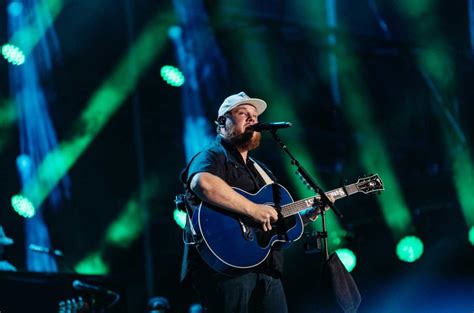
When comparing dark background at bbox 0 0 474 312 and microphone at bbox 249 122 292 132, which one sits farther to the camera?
dark background at bbox 0 0 474 312

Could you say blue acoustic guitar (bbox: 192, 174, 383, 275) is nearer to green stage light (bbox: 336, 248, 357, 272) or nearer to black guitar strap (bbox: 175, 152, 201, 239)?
black guitar strap (bbox: 175, 152, 201, 239)

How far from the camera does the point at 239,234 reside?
4.30 meters

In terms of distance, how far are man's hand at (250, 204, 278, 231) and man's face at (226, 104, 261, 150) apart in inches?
19.3

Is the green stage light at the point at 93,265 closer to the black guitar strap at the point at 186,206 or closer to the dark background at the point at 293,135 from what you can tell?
the dark background at the point at 293,135

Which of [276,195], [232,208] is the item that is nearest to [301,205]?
[276,195]

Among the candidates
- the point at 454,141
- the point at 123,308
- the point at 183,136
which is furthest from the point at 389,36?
the point at 123,308

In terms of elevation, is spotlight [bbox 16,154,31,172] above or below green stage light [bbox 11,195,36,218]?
above

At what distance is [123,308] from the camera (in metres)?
8.07

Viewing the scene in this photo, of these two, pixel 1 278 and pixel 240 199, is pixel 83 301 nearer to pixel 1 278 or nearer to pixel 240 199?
pixel 1 278

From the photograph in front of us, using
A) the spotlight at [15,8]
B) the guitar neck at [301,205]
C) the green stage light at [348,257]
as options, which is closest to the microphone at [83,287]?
the guitar neck at [301,205]

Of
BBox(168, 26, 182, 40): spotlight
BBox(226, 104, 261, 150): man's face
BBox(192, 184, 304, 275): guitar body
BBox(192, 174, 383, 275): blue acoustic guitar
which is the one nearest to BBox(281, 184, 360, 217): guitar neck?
BBox(192, 174, 383, 275): blue acoustic guitar

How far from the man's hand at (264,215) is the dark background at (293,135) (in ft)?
19.0

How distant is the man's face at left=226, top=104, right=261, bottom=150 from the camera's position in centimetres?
465

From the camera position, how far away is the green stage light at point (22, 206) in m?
9.22
